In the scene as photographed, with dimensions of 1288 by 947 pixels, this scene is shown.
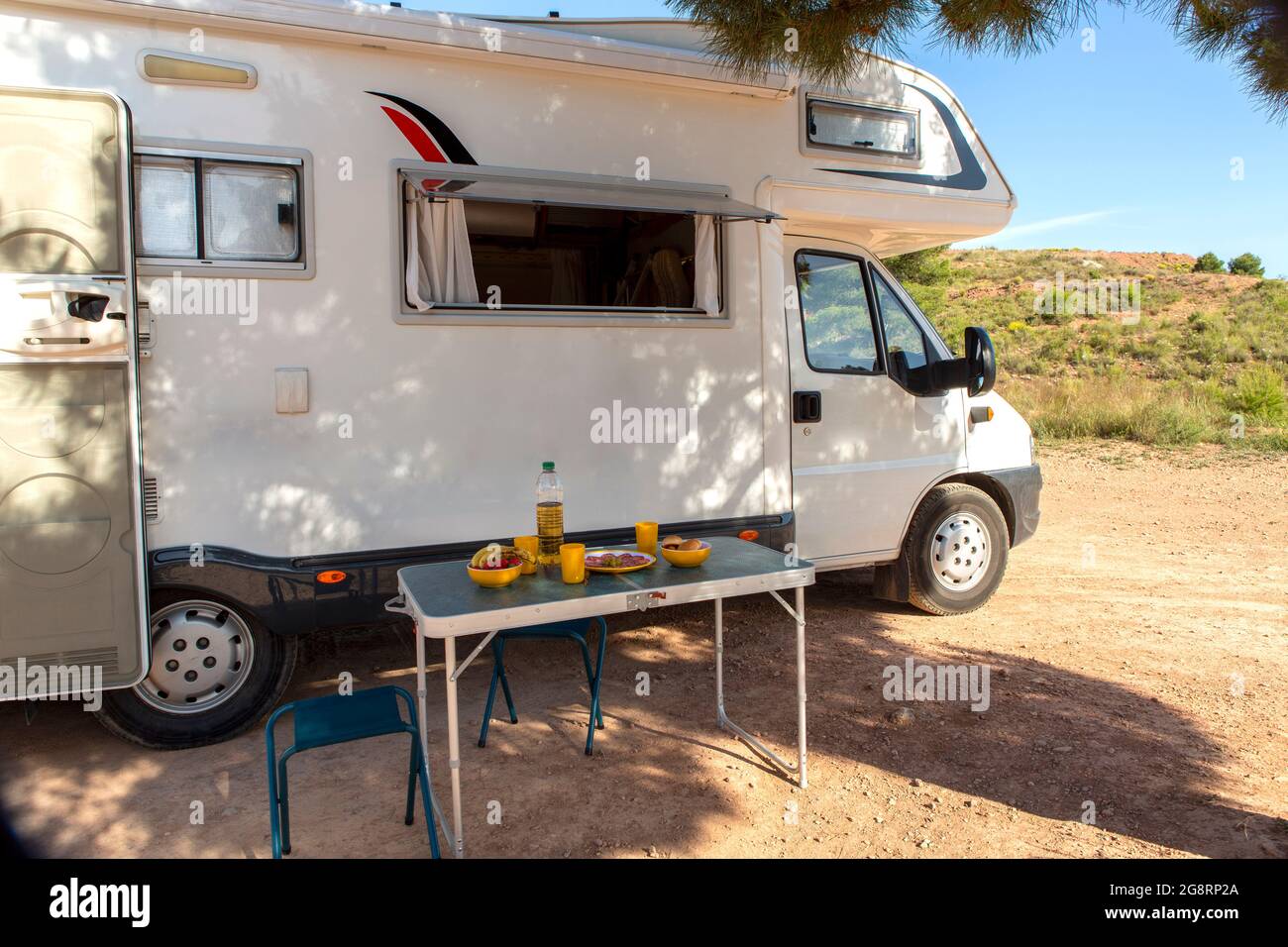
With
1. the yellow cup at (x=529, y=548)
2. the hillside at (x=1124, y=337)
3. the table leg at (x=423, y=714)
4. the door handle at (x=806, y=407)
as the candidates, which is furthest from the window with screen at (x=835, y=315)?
the hillside at (x=1124, y=337)

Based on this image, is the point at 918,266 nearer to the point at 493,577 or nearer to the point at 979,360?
the point at 979,360

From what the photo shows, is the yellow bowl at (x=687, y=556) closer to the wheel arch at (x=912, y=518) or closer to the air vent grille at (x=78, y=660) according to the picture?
the air vent grille at (x=78, y=660)

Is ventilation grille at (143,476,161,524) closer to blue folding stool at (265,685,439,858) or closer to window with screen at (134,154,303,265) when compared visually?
window with screen at (134,154,303,265)

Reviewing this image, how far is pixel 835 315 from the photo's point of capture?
505cm

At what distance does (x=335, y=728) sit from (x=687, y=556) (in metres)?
1.31

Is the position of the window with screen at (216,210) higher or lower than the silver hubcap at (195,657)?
higher

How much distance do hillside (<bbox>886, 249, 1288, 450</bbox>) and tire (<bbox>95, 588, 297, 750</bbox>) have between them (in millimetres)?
12717

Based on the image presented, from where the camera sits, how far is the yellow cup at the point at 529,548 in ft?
10.3

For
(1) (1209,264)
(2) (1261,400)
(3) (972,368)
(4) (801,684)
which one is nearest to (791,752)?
(4) (801,684)

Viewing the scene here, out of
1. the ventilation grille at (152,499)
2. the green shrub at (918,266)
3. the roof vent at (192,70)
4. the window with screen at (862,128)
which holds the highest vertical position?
the green shrub at (918,266)

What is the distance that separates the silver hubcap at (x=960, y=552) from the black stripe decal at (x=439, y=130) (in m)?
3.46

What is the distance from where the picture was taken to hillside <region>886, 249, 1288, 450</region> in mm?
13656
